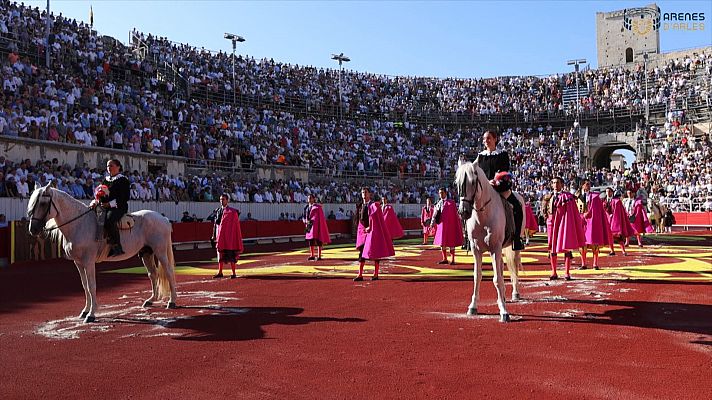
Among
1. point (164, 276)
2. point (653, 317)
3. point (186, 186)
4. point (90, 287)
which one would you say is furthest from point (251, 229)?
point (653, 317)

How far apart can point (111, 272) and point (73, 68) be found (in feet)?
62.1

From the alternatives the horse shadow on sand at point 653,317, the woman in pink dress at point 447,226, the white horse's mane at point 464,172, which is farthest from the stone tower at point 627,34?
the white horse's mane at point 464,172

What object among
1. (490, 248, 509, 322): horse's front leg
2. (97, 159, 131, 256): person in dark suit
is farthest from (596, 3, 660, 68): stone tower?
(97, 159, 131, 256): person in dark suit

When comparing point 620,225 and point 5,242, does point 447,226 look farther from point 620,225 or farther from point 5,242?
point 5,242

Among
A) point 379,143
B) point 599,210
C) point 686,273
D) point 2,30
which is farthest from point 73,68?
point 686,273

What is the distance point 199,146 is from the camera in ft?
110

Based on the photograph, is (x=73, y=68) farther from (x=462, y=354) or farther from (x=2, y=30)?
(x=462, y=354)

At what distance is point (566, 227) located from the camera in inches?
490

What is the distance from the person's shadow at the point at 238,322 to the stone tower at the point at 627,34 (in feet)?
242

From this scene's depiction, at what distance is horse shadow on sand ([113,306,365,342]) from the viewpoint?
790cm

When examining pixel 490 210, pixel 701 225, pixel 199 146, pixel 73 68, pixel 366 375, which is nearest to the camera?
pixel 366 375

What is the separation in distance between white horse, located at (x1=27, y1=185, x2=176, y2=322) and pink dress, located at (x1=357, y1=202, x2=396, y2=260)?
478 cm

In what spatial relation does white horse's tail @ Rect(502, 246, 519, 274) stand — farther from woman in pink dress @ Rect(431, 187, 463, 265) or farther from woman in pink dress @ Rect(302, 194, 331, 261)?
woman in pink dress @ Rect(302, 194, 331, 261)

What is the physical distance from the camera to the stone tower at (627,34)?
74188 mm
